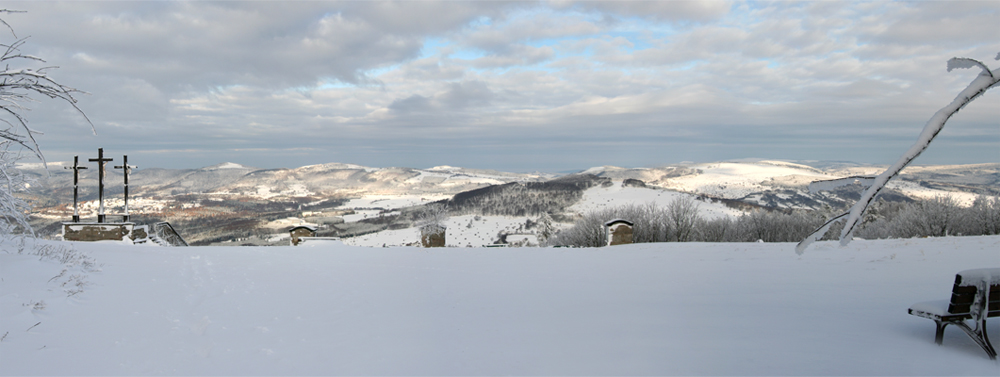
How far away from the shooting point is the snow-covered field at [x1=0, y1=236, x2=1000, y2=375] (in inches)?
161

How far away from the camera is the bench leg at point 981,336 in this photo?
13.1 ft

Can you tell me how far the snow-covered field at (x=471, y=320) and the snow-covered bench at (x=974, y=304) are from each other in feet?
0.74

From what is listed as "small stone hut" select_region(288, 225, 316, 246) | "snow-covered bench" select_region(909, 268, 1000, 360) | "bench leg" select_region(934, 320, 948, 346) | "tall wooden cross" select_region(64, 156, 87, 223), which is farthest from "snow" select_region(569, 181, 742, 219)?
"snow-covered bench" select_region(909, 268, 1000, 360)

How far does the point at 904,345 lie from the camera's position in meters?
4.32

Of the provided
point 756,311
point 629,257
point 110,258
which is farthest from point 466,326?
point 629,257

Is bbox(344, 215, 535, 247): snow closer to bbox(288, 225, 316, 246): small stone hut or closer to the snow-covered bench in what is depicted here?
bbox(288, 225, 316, 246): small stone hut

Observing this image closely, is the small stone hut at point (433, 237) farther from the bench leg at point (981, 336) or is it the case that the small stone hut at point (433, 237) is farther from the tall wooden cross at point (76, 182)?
the bench leg at point (981, 336)

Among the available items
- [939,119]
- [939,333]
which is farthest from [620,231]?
[939,119]

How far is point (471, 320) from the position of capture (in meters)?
5.95

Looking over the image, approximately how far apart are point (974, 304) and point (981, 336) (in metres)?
0.30

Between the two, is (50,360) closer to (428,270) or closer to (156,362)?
(156,362)

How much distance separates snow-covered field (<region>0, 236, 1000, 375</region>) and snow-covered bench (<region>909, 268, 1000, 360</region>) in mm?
224

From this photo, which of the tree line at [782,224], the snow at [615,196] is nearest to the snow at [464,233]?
the snow at [615,196]

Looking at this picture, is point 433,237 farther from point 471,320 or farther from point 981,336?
point 981,336
